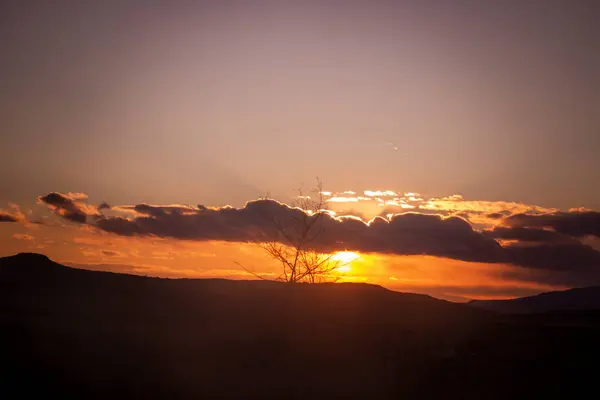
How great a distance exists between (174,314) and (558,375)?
40.8 feet

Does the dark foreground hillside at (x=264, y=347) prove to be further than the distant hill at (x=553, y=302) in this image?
No

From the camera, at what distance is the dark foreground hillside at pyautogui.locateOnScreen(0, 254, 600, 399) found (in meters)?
15.9

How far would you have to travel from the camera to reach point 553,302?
110312mm

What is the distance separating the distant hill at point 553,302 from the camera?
4097 inches

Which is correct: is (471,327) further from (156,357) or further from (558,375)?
(156,357)

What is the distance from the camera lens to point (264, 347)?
18016 mm

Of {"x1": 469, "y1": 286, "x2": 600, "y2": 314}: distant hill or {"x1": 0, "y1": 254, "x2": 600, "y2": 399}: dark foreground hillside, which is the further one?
{"x1": 469, "y1": 286, "x2": 600, "y2": 314}: distant hill

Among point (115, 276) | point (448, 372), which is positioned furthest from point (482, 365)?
point (115, 276)

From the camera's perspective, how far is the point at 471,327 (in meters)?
20.7

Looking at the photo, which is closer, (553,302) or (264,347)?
(264,347)

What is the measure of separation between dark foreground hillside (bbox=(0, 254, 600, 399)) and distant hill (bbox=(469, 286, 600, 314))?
8666 centimetres

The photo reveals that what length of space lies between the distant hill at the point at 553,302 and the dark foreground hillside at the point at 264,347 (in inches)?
3412

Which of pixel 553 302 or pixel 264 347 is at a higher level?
pixel 553 302

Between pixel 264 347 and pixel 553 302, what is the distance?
346 ft
